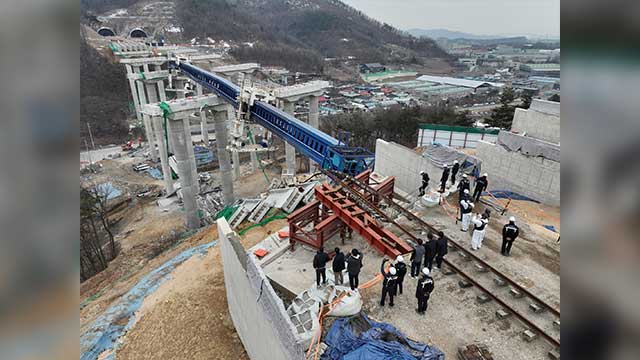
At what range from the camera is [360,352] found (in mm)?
8039

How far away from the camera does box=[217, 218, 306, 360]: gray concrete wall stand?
338 inches

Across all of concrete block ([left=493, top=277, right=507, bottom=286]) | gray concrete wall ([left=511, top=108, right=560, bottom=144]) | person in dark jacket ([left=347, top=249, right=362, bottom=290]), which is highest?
gray concrete wall ([left=511, top=108, right=560, bottom=144])

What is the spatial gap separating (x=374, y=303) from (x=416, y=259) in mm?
1806

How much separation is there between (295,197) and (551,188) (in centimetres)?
1433

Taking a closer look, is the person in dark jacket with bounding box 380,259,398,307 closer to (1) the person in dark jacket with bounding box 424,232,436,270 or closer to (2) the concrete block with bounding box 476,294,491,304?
Result: (1) the person in dark jacket with bounding box 424,232,436,270

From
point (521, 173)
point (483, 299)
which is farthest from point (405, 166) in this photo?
point (483, 299)

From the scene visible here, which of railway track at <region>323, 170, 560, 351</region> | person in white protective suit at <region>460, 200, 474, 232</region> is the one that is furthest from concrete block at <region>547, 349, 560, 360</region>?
person in white protective suit at <region>460, 200, 474, 232</region>

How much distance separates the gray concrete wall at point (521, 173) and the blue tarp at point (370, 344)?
610 inches

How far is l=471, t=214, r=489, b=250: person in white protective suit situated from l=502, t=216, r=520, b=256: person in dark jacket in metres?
0.65

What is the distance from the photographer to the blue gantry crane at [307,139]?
53.8ft

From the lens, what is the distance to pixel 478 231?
474 inches

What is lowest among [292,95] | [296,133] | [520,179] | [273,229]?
[273,229]
